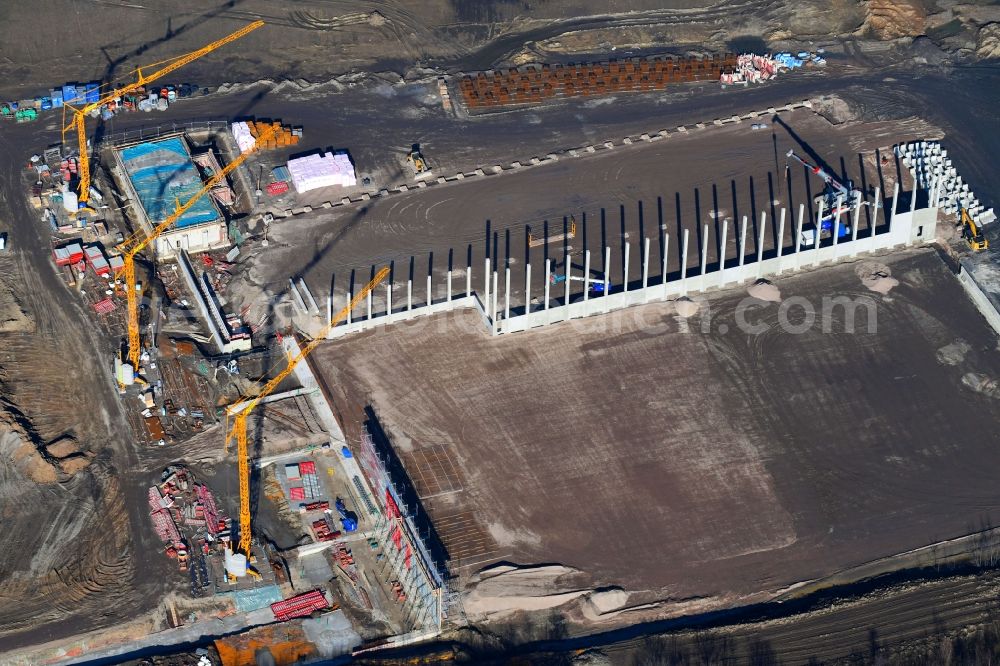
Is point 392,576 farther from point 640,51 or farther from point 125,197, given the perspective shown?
point 640,51

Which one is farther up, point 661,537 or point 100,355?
point 100,355

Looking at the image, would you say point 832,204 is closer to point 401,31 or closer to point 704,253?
point 704,253

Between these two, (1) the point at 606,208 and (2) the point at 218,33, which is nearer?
(1) the point at 606,208

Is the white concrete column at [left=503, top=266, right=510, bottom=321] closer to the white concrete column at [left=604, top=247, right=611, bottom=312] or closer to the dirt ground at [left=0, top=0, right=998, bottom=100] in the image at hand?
the white concrete column at [left=604, top=247, right=611, bottom=312]

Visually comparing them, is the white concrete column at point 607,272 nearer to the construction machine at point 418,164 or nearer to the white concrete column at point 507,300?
the white concrete column at point 507,300

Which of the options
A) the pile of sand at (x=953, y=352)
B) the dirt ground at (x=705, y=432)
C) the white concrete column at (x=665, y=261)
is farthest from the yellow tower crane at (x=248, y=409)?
the pile of sand at (x=953, y=352)

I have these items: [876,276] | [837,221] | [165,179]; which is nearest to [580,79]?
[837,221]

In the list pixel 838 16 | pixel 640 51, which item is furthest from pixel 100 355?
pixel 838 16
